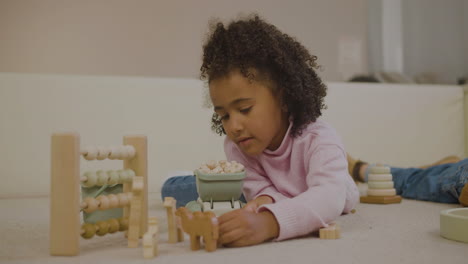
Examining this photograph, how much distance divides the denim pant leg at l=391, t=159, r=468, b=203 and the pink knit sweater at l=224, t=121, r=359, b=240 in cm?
42

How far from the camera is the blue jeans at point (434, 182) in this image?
146cm

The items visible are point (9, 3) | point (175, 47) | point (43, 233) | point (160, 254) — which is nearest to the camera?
point (160, 254)

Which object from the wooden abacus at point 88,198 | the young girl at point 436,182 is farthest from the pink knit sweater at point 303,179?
the young girl at point 436,182

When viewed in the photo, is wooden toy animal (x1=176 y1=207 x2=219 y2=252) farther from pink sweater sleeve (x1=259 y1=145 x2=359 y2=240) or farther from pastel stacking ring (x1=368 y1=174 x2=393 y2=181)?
pastel stacking ring (x1=368 y1=174 x2=393 y2=181)

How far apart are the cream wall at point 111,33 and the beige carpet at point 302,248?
1.32m

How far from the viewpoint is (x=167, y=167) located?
80.3 inches

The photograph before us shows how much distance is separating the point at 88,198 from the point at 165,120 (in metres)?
1.22

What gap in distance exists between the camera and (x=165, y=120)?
207cm

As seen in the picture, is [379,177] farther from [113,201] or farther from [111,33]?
[111,33]

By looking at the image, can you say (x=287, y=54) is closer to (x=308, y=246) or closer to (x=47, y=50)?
(x=308, y=246)

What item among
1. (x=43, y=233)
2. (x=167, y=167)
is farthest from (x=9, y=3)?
(x=43, y=233)

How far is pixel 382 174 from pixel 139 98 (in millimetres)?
1095

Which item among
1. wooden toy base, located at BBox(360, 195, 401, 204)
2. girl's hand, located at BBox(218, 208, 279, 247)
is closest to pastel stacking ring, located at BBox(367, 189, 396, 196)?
wooden toy base, located at BBox(360, 195, 401, 204)

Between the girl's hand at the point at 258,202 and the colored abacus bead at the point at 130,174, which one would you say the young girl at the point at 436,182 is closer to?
the girl's hand at the point at 258,202
